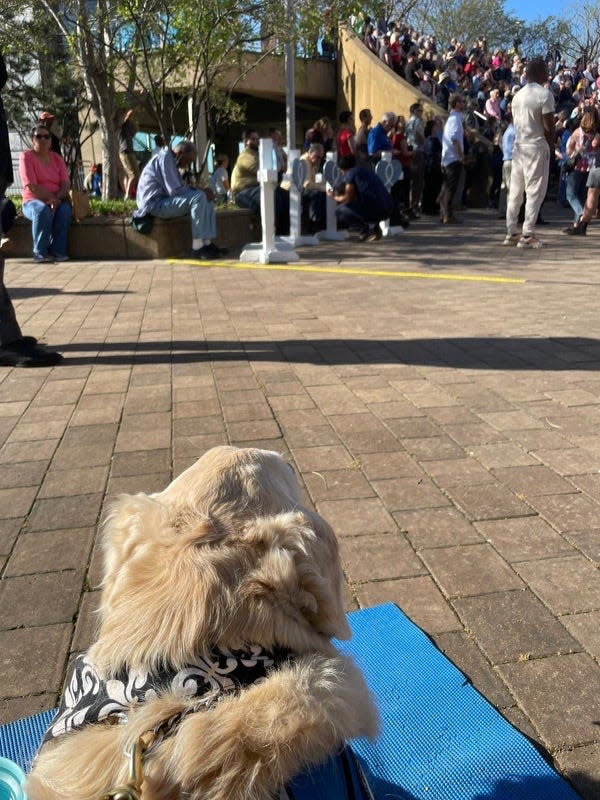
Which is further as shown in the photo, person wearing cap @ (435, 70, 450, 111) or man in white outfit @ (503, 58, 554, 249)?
person wearing cap @ (435, 70, 450, 111)

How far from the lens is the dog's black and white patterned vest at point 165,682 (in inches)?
46.7

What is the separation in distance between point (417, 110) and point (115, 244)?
8.97 meters

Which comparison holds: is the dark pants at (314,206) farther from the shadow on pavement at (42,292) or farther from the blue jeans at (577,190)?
the shadow on pavement at (42,292)

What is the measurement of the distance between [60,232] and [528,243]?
778 cm

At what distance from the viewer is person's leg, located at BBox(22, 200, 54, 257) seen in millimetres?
10672

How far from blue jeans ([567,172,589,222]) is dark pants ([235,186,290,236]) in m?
5.63

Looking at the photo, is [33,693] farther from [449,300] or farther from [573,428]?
[449,300]

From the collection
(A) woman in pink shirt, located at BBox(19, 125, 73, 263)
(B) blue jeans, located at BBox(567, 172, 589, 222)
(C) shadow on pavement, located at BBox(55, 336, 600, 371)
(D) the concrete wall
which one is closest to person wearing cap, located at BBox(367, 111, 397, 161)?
(B) blue jeans, located at BBox(567, 172, 589, 222)

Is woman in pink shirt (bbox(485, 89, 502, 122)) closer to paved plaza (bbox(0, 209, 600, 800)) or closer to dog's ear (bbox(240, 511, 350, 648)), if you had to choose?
paved plaza (bbox(0, 209, 600, 800))

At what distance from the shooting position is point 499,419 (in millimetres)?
4242

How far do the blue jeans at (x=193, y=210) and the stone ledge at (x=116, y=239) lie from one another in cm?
23

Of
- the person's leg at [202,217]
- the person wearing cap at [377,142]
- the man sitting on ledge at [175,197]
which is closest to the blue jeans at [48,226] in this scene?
the man sitting on ledge at [175,197]

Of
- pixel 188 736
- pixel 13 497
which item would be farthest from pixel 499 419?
pixel 188 736

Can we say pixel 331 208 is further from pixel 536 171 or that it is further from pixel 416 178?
pixel 416 178
